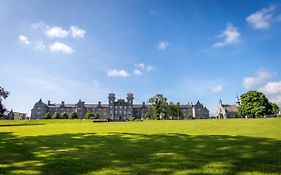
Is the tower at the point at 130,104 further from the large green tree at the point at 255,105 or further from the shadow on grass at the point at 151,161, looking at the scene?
the shadow on grass at the point at 151,161

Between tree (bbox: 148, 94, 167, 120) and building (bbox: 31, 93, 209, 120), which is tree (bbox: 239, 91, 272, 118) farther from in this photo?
building (bbox: 31, 93, 209, 120)

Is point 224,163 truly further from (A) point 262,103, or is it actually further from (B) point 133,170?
(A) point 262,103

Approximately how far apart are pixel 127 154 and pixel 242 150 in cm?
488

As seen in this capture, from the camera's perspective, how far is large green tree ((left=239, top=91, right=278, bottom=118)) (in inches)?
4323

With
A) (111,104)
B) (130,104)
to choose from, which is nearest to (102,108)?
(111,104)

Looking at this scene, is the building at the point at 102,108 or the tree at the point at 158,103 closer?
the tree at the point at 158,103

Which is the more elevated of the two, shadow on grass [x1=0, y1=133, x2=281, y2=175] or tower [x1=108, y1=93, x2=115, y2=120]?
tower [x1=108, y1=93, x2=115, y2=120]

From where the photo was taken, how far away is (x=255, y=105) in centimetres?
11194

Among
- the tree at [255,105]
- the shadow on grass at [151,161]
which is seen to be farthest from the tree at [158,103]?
the shadow on grass at [151,161]

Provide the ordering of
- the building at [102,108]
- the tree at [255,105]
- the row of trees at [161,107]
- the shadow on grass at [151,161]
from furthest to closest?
1. the building at [102,108]
2. the row of trees at [161,107]
3. the tree at [255,105]
4. the shadow on grass at [151,161]

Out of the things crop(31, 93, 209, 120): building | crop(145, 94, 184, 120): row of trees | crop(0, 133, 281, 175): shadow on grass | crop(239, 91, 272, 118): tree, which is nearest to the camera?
crop(0, 133, 281, 175): shadow on grass

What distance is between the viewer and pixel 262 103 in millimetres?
111062

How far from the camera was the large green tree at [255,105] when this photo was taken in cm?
10981

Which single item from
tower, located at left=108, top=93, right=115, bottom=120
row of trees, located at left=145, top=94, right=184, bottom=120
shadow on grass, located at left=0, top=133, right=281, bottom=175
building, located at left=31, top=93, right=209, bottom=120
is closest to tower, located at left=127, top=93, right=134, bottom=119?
building, located at left=31, top=93, right=209, bottom=120
